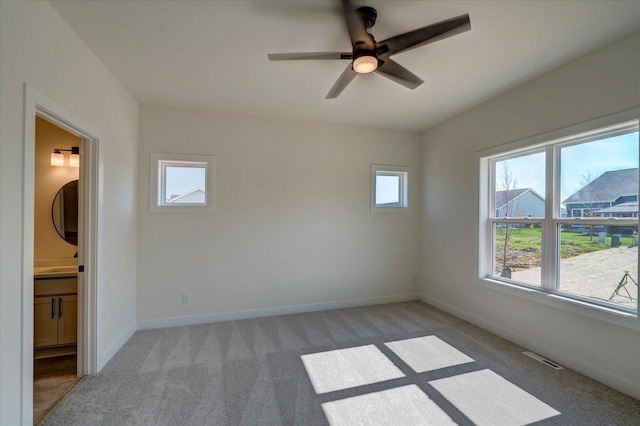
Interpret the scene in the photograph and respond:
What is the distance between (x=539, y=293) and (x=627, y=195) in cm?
116

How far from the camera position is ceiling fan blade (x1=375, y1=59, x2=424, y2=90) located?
6.82 feet

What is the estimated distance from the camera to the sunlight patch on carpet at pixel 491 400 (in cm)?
196

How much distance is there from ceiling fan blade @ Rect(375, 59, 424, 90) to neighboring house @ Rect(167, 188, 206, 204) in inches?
108

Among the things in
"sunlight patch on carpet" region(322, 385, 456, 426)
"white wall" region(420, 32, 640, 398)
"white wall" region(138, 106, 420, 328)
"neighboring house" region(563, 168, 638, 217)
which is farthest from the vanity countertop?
"neighboring house" region(563, 168, 638, 217)

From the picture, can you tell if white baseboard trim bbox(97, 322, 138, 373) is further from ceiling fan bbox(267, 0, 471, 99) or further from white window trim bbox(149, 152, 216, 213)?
ceiling fan bbox(267, 0, 471, 99)

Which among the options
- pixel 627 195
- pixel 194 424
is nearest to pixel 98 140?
pixel 194 424

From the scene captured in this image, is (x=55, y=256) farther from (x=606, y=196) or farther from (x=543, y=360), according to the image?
(x=606, y=196)

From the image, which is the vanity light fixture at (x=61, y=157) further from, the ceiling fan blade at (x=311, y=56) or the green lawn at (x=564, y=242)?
the green lawn at (x=564, y=242)

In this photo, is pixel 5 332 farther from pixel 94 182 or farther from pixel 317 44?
pixel 317 44

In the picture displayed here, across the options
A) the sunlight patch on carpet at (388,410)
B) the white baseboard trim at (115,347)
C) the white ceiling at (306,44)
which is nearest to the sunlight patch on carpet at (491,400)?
the sunlight patch on carpet at (388,410)

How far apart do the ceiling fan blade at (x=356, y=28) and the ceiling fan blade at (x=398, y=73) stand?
0.25 m

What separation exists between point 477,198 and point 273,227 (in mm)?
2782

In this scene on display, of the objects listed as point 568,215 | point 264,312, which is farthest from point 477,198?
point 264,312

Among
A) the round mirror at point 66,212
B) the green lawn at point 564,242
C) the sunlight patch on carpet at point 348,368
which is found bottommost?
the sunlight patch on carpet at point 348,368
